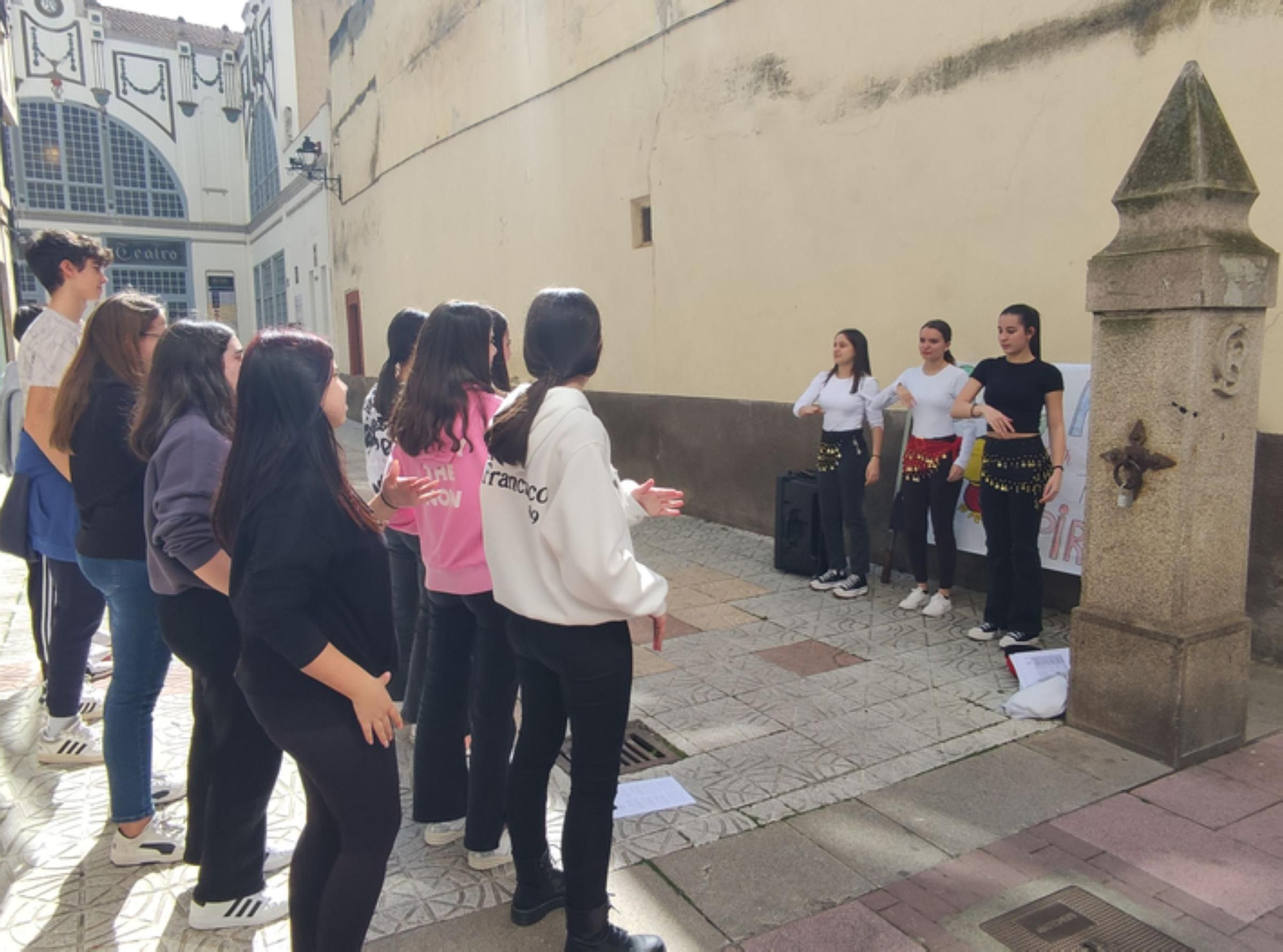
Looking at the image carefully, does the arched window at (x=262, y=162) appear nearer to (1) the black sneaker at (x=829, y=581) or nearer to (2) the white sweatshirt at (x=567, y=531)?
(1) the black sneaker at (x=829, y=581)

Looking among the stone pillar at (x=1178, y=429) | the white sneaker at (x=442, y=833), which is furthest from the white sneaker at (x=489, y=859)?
the stone pillar at (x=1178, y=429)

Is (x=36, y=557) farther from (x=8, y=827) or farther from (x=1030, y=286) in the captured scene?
(x=1030, y=286)

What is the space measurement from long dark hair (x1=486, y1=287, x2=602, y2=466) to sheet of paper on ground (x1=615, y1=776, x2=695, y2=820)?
1.60m

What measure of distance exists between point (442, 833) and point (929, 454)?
11.7 ft

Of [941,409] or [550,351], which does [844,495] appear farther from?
[550,351]

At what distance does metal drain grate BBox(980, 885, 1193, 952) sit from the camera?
257cm

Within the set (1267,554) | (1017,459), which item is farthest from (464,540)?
(1267,554)

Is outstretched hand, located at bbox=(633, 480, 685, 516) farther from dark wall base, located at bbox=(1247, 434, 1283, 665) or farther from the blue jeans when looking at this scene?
dark wall base, located at bbox=(1247, 434, 1283, 665)

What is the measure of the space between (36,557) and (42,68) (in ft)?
103

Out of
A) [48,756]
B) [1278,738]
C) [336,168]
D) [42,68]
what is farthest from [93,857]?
[42,68]

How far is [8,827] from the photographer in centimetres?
330

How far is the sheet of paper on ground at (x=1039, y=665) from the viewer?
4.32 metres

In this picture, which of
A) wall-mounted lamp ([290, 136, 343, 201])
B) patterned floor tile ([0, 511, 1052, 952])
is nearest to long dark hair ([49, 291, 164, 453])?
patterned floor tile ([0, 511, 1052, 952])

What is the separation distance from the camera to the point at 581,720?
2373 millimetres
